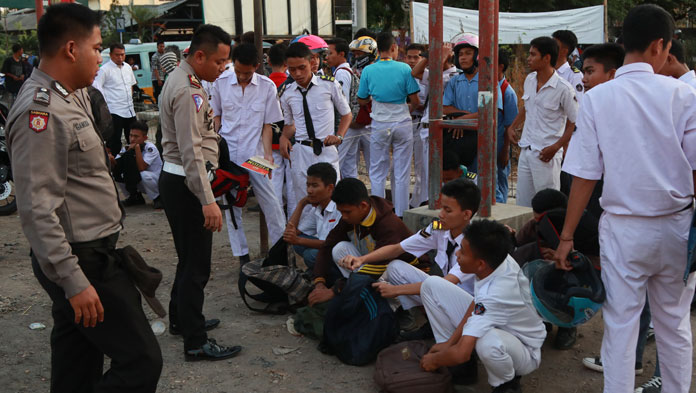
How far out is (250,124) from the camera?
5582 millimetres

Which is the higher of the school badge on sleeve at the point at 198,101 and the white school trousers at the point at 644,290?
the school badge on sleeve at the point at 198,101

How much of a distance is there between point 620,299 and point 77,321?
223 centimetres

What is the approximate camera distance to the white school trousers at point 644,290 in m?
2.82

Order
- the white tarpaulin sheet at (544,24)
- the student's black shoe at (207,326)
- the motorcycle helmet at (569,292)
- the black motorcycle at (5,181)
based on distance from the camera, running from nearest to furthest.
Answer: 1. the motorcycle helmet at (569,292)
2. the student's black shoe at (207,326)
3. the black motorcycle at (5,181)
4. the white tarpaulin sheet at (544,24)

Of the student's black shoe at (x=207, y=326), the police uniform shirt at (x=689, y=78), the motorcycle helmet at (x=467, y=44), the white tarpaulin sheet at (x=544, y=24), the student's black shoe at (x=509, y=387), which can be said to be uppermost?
the white tarpaulin sheet at (x=544, y=24)

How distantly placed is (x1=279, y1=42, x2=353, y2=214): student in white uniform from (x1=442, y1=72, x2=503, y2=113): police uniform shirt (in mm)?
1032

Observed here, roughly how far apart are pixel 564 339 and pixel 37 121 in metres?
3.20

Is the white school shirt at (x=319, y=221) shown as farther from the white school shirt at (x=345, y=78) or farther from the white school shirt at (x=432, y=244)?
the white school shirt at (x=345, y=78)

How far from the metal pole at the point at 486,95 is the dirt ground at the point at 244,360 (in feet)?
4.19

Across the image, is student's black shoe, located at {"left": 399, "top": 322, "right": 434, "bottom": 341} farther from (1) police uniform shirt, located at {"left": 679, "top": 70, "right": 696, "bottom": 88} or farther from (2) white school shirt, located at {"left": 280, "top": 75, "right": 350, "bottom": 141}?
(2) white school shirt, located at {"left": 280, "top": 75, "right": 350, "bottom": 141}

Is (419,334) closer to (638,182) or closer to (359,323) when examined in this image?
(359,323)

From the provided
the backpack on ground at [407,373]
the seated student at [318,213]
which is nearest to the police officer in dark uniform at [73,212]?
the backpack on ground at [407,373]

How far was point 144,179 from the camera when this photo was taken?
8195 millimetres

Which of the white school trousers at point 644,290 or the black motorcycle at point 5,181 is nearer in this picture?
the white school trousers at point 644,290
